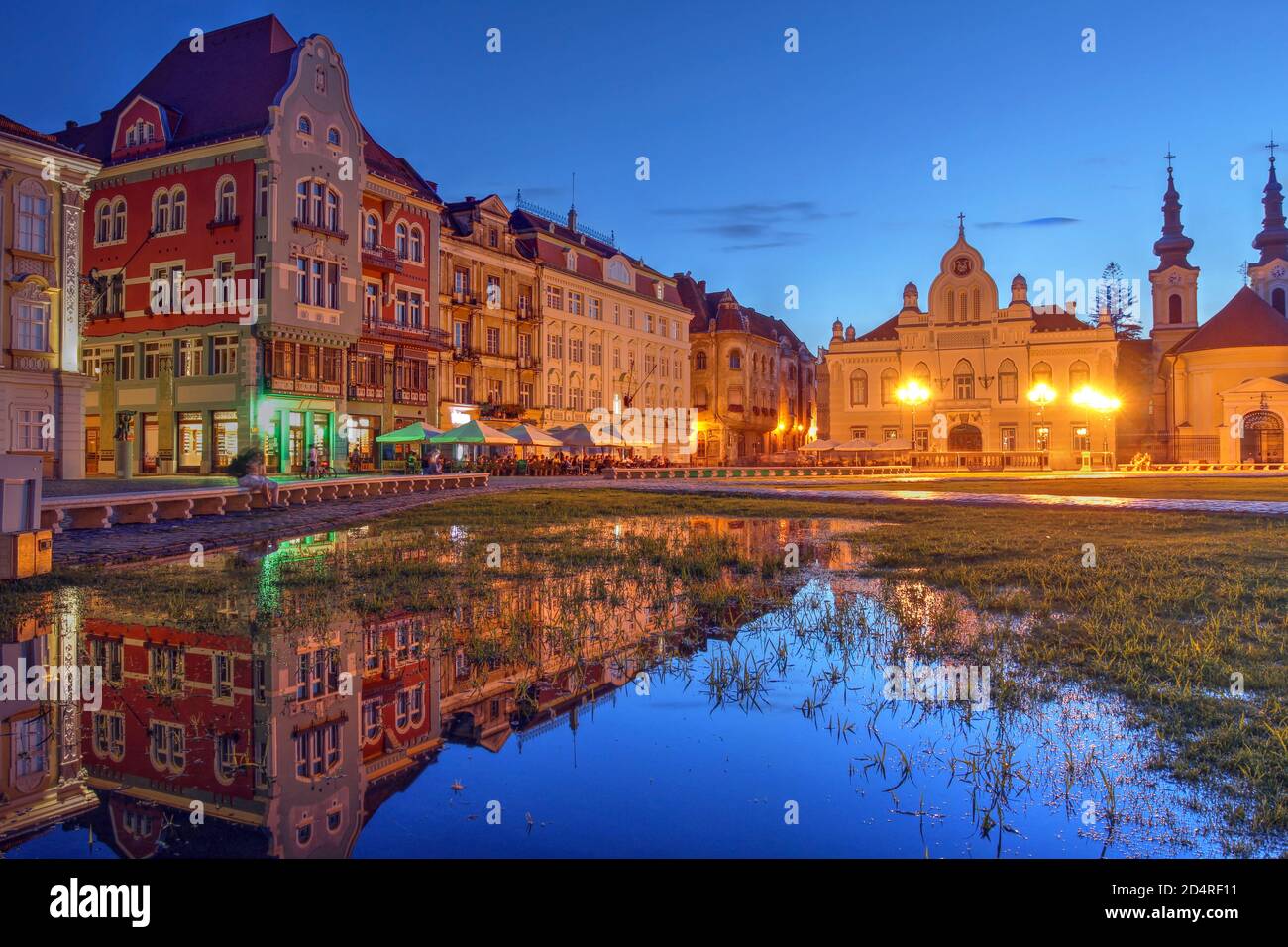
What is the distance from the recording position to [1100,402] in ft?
208

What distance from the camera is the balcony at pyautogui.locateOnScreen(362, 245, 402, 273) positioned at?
45.1 meters

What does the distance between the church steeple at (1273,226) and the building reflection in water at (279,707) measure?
91.3 meters

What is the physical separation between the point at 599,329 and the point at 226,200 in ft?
102

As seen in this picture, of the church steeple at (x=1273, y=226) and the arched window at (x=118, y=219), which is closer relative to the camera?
the arched window at (x=118, y=219)

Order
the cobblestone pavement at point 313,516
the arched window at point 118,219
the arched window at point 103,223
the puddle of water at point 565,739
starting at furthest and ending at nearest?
the arched window at point 103,223 < the arched window at point 118,219 < the cobblestone pavement at point 313,516 < the puddle of water at point 565,739

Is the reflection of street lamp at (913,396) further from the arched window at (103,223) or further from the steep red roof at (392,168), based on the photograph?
the arched window at (103,223)

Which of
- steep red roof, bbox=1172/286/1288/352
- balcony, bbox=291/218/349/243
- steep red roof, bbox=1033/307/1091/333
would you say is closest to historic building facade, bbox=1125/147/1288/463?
steep red roof, bbox=1172/286/1288/352

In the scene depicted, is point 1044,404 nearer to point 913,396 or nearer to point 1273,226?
point 913,396

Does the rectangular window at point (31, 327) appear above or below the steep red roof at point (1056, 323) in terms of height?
below

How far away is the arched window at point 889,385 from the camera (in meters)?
75.1

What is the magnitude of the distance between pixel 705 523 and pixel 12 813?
17.1 meters

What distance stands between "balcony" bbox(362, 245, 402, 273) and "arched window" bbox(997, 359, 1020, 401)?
47770 millimetres

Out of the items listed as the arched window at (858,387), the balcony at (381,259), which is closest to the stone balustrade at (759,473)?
the balcony at (381,259)
